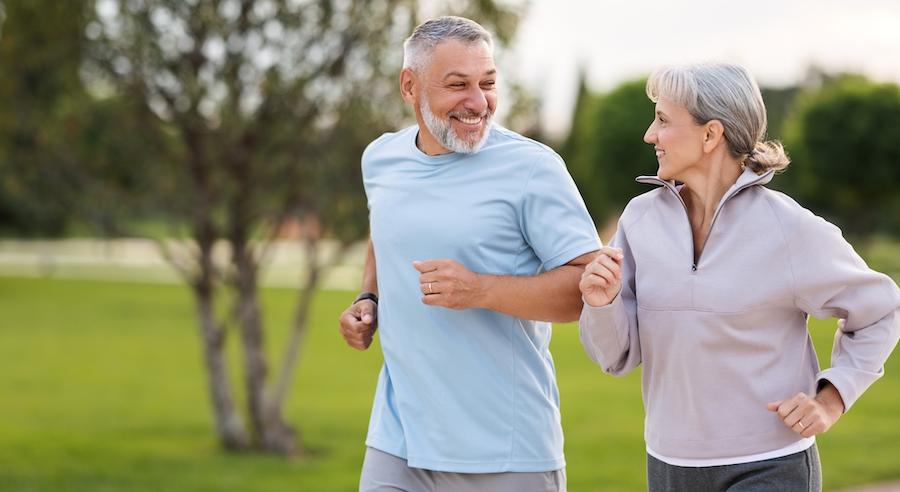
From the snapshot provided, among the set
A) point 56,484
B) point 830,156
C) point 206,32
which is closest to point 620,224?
point 206,32

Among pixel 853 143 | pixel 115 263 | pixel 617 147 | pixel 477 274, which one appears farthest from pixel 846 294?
pixel 617 147

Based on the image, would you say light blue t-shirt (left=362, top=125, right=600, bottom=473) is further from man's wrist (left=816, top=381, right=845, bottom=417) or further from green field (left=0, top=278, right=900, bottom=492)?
green field (left=0, top=278, right=900, bottom=492)

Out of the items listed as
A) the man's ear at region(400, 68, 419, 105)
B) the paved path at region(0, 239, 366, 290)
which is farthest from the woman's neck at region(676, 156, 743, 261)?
the paved path at region(0, 239, 366, 290)

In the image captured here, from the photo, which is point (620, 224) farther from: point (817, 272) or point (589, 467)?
point (589, 467)

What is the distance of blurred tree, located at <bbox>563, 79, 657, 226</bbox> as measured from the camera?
157 ft

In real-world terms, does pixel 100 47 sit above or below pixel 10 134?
above

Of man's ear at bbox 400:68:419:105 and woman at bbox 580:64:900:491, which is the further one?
man's ear at bbox 400:68:419:105

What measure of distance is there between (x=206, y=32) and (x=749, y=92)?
7.45m

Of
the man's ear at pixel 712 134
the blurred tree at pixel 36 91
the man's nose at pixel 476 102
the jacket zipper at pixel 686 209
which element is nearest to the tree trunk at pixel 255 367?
the blurred tree at pixel 36 91

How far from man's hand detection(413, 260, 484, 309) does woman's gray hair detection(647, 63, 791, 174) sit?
0.65 metres

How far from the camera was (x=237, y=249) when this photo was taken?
10562mm

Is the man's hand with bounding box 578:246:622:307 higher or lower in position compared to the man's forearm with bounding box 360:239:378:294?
higher

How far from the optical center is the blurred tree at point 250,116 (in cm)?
984

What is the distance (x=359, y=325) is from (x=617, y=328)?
814 millimetres
